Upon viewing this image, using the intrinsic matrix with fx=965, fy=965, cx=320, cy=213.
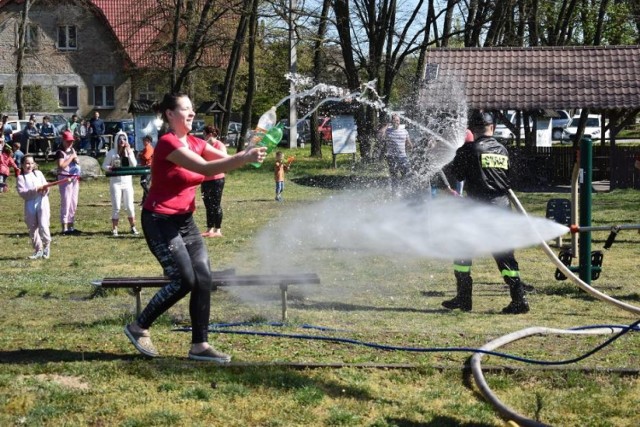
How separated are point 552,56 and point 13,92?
38.4m

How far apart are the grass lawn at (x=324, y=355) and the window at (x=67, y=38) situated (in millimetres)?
50419

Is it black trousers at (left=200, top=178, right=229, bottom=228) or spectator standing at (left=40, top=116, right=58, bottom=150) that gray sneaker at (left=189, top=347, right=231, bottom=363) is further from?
spectator standing at (left=40, top=116, right=58, bottom=150)

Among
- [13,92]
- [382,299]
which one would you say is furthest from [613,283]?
[13,92]

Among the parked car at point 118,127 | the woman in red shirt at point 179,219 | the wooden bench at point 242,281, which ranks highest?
the woman in red shirt at point 179,219

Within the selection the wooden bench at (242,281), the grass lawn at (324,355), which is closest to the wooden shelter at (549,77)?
the grass lawn at (324,355)

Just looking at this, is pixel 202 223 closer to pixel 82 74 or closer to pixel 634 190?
pixel 634 190

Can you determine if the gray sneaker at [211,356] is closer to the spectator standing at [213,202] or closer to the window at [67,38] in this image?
the spectator standing at [213,202]

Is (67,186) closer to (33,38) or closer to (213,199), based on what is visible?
(213,199)

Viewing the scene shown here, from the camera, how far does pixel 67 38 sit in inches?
2395

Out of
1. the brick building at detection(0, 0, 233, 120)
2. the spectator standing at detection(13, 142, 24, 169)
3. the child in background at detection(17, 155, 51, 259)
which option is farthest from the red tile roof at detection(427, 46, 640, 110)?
the brick building at detection(0, 0, 233, 120)

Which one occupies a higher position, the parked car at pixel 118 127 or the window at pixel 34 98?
the window at pixel 34 98

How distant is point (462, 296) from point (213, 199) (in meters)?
7.06

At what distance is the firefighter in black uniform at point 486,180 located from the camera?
30.1 feet

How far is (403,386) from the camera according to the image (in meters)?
6.28
